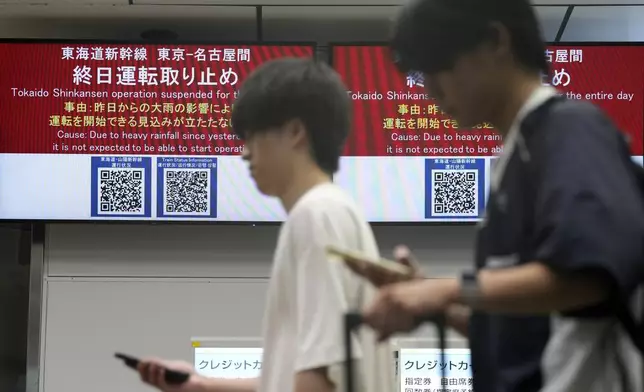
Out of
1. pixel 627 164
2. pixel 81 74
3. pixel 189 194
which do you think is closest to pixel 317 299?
pixel 627 164

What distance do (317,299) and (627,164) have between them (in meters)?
0.42

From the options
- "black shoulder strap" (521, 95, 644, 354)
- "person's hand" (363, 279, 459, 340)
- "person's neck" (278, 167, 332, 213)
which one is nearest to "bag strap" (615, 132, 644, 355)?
"black shoulder strap" (521, 95, 644, 354)

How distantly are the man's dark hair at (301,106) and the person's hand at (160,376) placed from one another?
382mm

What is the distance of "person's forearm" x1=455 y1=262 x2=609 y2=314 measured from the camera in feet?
2.40

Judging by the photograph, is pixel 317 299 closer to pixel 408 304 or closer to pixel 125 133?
pixel 408 304

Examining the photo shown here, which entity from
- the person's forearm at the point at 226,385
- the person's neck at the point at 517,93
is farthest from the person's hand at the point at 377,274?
the person's forearm at the point at 226,385

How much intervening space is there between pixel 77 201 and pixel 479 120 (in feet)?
6.49

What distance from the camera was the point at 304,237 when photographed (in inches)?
40.4

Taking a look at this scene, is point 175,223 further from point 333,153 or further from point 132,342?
point 333,153

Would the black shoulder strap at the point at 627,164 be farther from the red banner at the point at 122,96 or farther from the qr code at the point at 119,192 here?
the qr code at the point at 119,192

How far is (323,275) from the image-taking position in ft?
3.30

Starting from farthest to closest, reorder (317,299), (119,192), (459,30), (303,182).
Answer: (119,192), (303,182), (317,299), (459,30)

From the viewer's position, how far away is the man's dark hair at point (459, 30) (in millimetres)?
871

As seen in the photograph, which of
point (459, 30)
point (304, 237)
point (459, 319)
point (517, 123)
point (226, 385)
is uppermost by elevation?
point (459, 30)
